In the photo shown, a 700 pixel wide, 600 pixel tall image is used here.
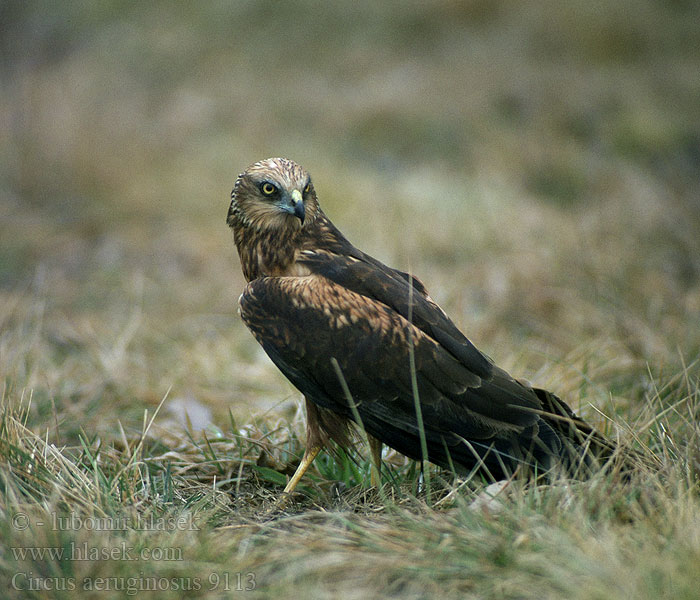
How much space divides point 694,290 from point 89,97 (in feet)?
23.4

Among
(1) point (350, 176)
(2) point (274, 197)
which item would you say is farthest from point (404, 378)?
(1) point (350, 176)

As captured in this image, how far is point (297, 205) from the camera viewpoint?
9.99ft

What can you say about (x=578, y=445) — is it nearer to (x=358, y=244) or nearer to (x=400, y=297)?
(x=400, y=297)

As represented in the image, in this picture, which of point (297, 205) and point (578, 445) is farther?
point (297, 205)

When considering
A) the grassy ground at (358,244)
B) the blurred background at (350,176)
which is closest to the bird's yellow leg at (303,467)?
the grassy ground at (358,244)

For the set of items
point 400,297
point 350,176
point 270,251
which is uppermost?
point 350,176

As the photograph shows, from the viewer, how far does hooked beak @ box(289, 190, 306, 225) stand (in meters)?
3.04

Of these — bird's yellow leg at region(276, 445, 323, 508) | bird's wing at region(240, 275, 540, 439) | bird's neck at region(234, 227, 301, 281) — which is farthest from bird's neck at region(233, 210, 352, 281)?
bird's yellow leg at region(276, 445, 323, 508)

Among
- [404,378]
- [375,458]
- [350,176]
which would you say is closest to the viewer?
[404,378]

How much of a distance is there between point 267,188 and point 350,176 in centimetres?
607

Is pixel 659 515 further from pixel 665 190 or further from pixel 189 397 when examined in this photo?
pixel 665 190

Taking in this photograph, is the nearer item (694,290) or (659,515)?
(659,515)

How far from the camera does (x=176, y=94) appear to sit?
1099 cm

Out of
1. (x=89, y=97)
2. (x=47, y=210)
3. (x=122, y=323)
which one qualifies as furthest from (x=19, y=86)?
(x=122, y=323)
